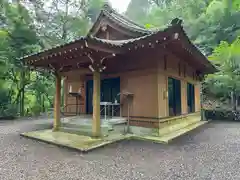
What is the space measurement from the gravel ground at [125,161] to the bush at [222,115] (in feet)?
19.7

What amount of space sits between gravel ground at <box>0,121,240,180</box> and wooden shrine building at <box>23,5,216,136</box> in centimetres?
113

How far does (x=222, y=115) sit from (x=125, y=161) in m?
8.85

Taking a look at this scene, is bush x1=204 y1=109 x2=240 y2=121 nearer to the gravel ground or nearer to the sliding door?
the sliding door

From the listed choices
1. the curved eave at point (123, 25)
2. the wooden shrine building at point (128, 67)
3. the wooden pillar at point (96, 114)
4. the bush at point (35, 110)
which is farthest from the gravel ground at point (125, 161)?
the bush at point (35, 110)

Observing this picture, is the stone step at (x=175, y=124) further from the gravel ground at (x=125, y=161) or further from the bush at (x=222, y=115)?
the bush at (x=222, y=115)

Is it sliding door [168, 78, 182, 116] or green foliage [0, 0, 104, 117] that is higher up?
green foliage [0, 0, 104, 117]

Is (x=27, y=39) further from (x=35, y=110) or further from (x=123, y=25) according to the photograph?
(x=123, y=25)

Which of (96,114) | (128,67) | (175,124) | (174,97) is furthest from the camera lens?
(174,97)

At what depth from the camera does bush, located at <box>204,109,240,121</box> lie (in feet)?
31.9

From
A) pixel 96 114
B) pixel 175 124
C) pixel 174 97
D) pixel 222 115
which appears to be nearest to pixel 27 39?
pixel 96 114

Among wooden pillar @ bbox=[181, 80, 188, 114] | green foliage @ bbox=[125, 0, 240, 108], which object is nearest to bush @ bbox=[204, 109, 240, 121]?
green foliage @ bbox=[125, 0, 240, 108]

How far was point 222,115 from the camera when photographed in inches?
403

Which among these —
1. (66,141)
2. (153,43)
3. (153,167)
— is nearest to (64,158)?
(66,141)

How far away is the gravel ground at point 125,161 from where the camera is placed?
8.84 feet
